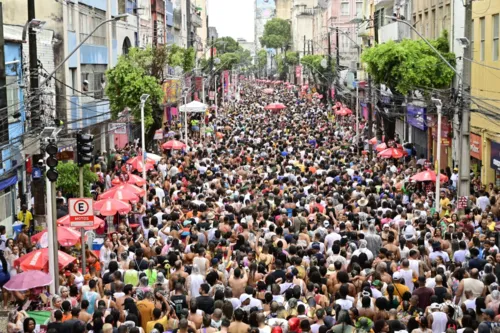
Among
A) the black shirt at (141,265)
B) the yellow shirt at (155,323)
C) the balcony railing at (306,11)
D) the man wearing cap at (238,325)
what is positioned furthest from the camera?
the balcony railing at (306,11)

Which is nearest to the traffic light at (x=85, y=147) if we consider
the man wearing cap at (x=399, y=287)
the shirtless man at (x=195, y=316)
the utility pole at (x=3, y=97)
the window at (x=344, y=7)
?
the shirtless man at (x=195, y=316)

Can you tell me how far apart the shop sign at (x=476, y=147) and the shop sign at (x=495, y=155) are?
6.04 feet

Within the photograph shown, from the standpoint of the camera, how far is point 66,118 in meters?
40.4

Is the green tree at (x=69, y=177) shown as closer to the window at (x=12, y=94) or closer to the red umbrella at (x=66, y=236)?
the window at (x=12, y=94)

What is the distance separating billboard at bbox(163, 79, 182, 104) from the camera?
6270 centimetres

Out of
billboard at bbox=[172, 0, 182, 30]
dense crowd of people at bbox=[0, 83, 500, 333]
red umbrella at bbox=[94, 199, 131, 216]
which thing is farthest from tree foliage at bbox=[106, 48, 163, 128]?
billboard at bbox=[172, 0, 182, 30]

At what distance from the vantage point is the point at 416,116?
4606cm

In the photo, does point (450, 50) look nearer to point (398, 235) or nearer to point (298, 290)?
point (398, 235)

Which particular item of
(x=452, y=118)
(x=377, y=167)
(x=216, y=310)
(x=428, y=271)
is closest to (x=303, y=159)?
(x=377, y=167)

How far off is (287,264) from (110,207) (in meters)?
7.46

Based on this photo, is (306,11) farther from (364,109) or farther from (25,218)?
(25,218)

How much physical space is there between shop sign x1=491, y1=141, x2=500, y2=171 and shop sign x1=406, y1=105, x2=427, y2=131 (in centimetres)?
1007

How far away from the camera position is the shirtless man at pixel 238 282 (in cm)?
1616

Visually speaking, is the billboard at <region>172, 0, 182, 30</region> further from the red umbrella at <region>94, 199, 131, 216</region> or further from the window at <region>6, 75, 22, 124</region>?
the red umbrella at <region>94, 199, 131, 216</region>
